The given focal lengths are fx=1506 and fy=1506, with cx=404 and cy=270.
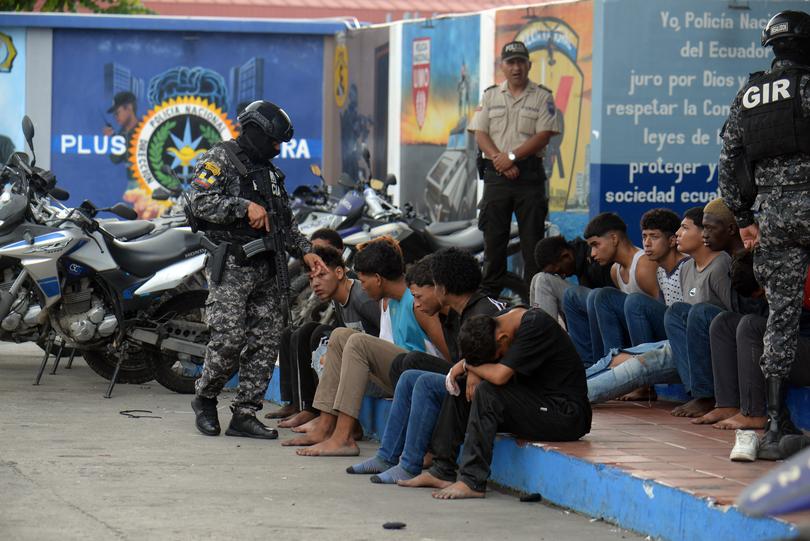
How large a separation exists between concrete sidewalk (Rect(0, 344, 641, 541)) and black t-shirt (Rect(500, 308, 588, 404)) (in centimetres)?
52

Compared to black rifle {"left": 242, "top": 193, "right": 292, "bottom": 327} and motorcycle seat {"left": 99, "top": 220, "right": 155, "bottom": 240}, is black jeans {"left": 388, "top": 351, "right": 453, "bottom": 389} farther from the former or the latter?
motorcycle seat {"left": 99, "top": 220, "right": 155, "bottom": 240}

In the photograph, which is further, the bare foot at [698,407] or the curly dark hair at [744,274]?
the bare foot at [698,407]

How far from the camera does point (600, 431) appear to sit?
714 cm

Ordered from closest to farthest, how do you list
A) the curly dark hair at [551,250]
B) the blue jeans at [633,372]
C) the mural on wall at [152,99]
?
1. the blue jeans at [633,372]
2. the curly dark hair at [551,250]
3. the mural on wall at [152,99]

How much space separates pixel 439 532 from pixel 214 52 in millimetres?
10612

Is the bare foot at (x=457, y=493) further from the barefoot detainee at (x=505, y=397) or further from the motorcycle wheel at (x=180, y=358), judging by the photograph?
the motorcycle wheel at (x=180, y=358)

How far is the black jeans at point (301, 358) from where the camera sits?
8562 millimetres

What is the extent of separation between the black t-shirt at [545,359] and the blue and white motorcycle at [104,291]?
3.96 metres

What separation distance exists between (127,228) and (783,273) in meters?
6.02

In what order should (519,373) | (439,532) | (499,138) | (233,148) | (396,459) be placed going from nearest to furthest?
(439,532) → (519,373) → (396,459) → (233,148) → (499,138)

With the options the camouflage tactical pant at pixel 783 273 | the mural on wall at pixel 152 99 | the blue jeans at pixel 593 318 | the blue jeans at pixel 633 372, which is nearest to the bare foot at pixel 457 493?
the camouflage tactical pant at pixel 783 273

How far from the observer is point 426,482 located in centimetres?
663

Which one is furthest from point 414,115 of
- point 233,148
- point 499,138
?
point 233,148

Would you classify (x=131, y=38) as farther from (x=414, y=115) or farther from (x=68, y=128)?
(x=414, y=115)
